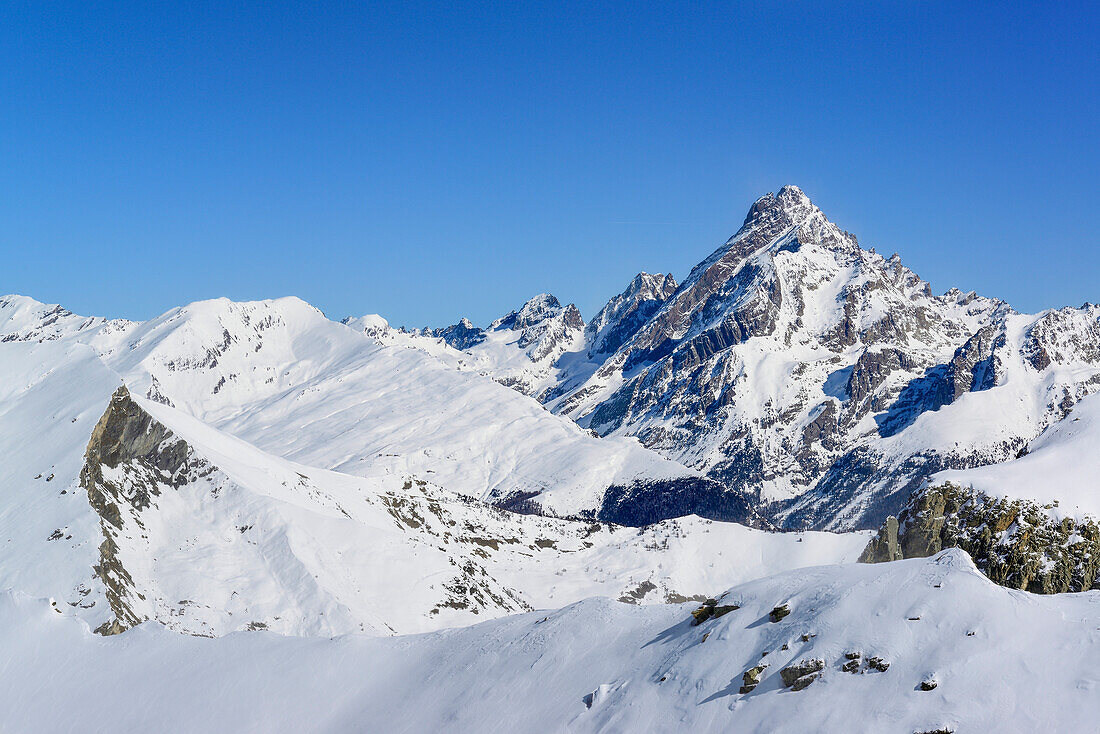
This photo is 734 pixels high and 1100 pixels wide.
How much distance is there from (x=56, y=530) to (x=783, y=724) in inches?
4131

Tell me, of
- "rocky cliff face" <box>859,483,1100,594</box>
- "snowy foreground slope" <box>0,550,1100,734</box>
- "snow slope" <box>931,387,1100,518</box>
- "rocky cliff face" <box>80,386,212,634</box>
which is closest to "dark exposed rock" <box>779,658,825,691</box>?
"snowy foreground slope" <box>0,550,1100,734</box>

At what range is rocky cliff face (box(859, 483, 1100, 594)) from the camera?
64500mm

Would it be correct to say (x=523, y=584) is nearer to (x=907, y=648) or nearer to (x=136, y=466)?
(x=136, y=466)

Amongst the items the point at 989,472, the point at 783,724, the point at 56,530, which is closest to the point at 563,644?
the point at 783,724

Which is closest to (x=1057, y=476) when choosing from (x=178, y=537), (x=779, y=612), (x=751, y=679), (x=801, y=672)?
(x=779, y=612)

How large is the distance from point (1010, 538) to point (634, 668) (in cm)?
3781

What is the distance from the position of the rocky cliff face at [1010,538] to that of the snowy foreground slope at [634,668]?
80.2 feet

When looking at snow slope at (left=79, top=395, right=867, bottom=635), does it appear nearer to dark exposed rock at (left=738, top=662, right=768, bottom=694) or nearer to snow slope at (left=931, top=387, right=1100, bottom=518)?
snow slope at (left=931, top=387, right=1100, bottom=518)

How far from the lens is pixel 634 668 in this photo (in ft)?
152

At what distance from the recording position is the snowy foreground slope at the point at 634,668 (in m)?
35.3

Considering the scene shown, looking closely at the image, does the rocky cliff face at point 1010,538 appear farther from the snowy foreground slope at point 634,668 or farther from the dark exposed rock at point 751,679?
the dark exposed rock at point 751,679

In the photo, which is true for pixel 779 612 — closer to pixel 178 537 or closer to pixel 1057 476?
pixel 1057 476

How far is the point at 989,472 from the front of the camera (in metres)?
75.1

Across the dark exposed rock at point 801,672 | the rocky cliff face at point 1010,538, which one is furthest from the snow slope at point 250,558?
the dark exposed rock at point 801,672
